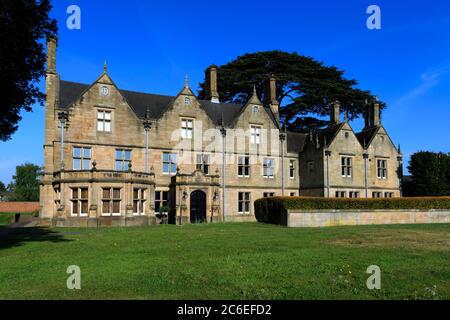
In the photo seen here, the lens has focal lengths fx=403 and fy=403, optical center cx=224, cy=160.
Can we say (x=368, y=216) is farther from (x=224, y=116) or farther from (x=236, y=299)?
(x=236, y=299)

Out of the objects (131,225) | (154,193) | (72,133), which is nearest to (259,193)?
(154,193)

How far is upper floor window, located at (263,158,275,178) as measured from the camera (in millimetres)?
37484

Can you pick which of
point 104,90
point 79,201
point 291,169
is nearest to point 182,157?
point 104,90

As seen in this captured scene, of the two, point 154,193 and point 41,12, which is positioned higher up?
point 41,12

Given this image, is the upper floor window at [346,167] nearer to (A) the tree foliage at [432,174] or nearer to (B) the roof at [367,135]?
(B) the roof at [367,135]

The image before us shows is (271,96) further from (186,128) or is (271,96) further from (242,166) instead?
(186,128)

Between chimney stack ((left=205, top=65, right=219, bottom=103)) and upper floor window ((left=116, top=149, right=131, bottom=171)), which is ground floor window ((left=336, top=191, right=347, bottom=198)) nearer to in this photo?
chimney stack ((left=205, top=65, right=219, bottom=103))

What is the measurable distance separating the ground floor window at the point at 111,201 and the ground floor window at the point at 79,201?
1.17 m

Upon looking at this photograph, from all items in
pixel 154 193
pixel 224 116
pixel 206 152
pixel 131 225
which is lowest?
pixel 131 225

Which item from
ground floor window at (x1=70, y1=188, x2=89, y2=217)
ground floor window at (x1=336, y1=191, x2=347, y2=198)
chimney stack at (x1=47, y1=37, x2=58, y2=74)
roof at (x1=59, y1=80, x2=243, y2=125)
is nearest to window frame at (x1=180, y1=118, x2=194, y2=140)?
roof at (x1=59, y1=80, x2=243, y2=125)

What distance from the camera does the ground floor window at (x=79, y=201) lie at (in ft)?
91.0

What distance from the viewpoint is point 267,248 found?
14000mm
